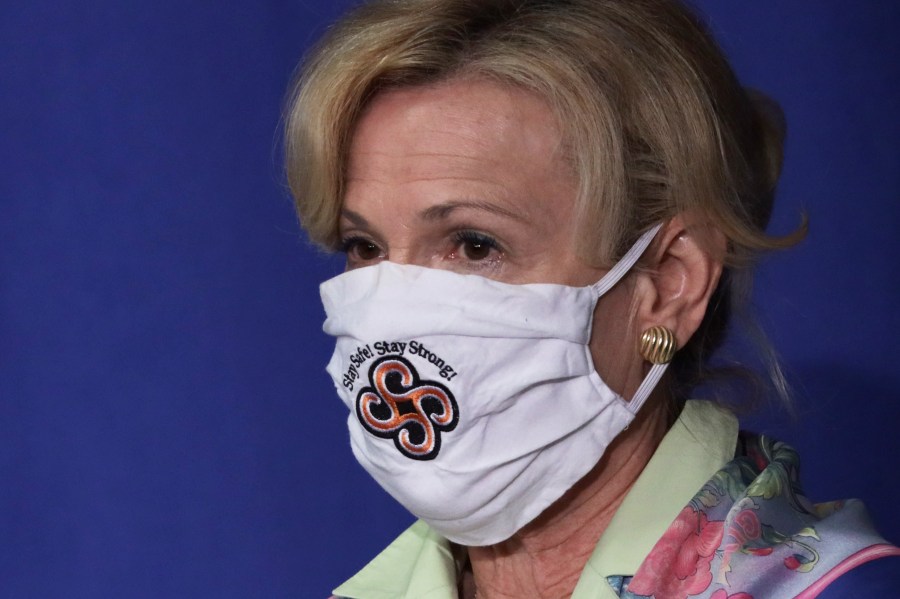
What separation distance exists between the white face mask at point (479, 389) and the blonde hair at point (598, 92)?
9cm

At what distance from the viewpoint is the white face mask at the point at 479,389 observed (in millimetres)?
1511

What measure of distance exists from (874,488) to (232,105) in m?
1.39

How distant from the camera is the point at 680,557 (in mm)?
1508

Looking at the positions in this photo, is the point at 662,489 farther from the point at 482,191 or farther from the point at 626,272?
the point at 482,191

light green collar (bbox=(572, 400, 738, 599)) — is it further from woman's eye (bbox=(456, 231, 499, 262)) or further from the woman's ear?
woman's eye (bbox=(456, 231, 499, 262))

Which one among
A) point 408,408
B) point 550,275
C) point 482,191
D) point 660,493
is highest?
point 482,191

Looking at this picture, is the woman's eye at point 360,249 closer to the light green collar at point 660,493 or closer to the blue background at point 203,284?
the light green collar at point 660,493

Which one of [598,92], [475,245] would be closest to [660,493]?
[475,245]

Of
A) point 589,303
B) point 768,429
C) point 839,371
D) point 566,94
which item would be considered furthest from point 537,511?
point 839,371

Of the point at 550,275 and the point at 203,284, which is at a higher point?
the point at 203,284

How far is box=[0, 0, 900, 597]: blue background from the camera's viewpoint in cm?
243

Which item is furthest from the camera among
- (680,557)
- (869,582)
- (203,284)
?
(203,284)

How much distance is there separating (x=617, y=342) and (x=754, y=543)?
282 mm

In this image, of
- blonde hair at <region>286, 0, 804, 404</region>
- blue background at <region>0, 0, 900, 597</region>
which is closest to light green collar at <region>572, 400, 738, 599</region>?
blonde hair at <region>286, 0, 804, 404</region>
